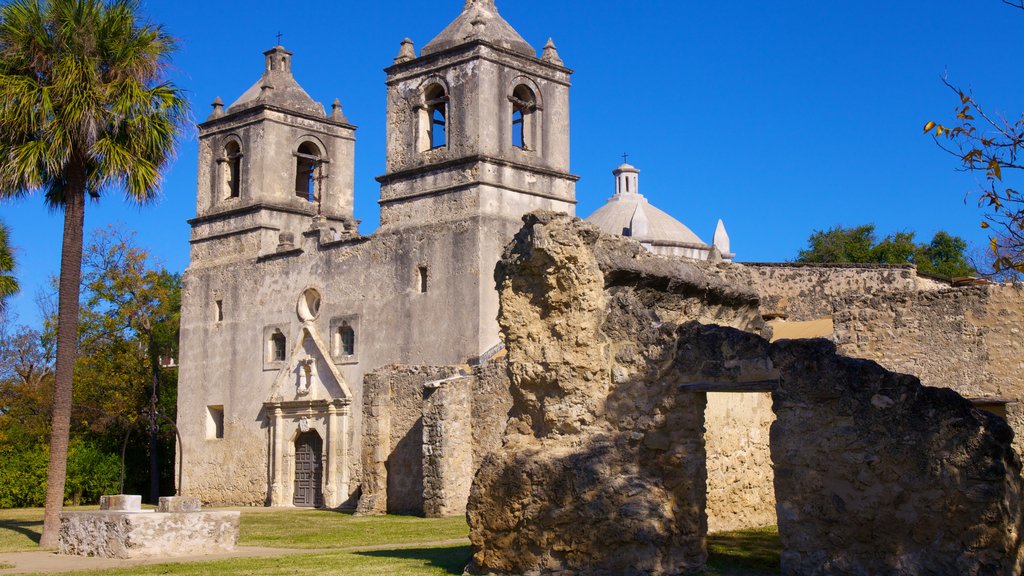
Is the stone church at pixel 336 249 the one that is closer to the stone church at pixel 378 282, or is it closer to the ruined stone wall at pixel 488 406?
the stone church at pixel 378 282

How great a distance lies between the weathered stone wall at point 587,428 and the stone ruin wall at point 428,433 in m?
9.31

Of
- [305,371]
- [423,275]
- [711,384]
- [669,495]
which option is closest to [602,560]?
[669,495]

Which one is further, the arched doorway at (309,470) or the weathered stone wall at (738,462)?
the arched doorway at (309,470)

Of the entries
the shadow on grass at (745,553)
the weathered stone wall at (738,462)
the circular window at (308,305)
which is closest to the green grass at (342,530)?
the weathered stone wall at (738,462)

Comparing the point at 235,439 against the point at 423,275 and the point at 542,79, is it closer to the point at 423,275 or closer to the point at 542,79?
the point at 423,275

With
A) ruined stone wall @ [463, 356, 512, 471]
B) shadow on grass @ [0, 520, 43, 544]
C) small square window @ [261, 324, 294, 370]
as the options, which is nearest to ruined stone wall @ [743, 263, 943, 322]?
ruined stone wall @ [463, 356, 512, 471]

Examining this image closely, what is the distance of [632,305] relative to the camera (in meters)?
10.2

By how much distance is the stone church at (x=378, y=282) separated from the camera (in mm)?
21844

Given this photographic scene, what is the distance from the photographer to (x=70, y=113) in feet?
52.9

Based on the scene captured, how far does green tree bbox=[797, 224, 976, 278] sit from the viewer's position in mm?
43406

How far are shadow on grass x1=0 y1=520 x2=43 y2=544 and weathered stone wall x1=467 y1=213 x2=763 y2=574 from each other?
905cm

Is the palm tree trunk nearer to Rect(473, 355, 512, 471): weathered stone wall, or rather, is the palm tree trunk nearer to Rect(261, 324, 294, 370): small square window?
Rect(473, 355, 512, 471): weathered stone wall

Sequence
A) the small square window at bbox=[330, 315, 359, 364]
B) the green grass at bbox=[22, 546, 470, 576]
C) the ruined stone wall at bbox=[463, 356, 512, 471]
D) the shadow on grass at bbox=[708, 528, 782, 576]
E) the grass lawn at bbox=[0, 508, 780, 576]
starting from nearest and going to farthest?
the shadow on grass at bbox=[708, 528, 782, 576]
the grass lawn at bbox=[0, 508, 780, 576]
the green grass at bbox=[22, 546, 470, 576]
the ruined stone wall at bbox=[463, 356, 512, 471]
the small square window at bbox=[330, 315, 359, 364]

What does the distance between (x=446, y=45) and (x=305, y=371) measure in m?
8.09
